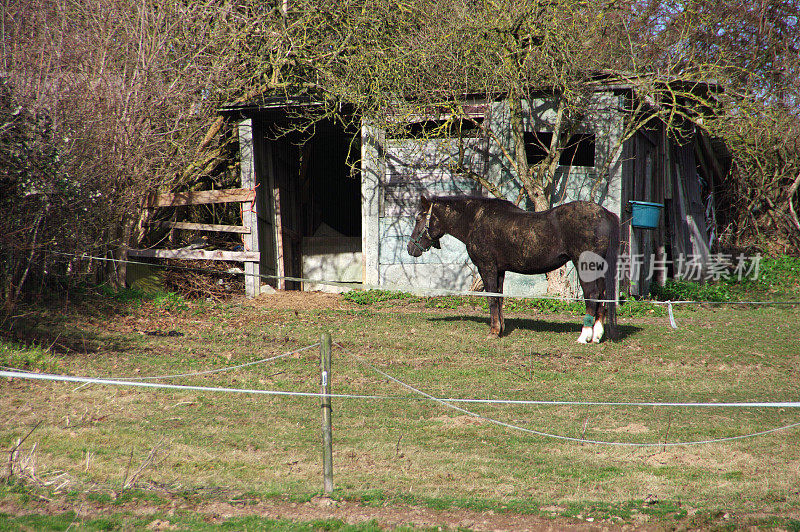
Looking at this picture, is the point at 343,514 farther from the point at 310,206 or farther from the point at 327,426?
the point at 310,206

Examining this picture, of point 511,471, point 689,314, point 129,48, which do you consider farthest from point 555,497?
point 129,48

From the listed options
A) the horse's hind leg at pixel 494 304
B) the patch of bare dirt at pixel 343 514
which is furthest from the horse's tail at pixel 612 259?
the patch of bare dirt at pixel 343 514

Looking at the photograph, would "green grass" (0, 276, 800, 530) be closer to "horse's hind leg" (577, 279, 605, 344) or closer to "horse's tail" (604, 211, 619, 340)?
"horse's hind leg" (577, 279, 605, 344)

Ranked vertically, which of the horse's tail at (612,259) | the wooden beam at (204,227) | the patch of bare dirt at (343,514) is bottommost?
the patch of bare dirt at (343,514)

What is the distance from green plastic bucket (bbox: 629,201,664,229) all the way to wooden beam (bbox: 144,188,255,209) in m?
8.24

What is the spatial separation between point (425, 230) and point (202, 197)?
6285mm

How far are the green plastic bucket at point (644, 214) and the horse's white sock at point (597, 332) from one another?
12.8 feet

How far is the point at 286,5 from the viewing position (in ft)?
52.8

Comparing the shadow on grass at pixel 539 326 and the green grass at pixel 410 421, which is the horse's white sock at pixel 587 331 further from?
the shadow on grass at pixel 539 326

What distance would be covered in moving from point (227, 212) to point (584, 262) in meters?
9.21

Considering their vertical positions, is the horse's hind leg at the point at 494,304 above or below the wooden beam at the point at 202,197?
below

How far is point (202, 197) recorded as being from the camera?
14.9 m

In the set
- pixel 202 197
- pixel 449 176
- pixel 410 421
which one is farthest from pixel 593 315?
pixel 202 197

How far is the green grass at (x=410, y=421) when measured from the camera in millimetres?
4984
